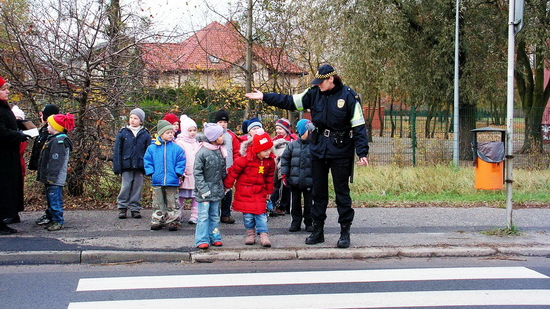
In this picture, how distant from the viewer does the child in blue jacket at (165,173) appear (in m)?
7.72

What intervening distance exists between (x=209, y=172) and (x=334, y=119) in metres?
1.69

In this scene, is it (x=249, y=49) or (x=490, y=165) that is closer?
(x=490, y=165)

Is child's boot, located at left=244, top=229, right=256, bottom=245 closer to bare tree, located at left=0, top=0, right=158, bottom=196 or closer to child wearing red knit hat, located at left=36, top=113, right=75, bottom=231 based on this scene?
child wearing red knit hat, located at left=36, top=113, right=75, bottom=231

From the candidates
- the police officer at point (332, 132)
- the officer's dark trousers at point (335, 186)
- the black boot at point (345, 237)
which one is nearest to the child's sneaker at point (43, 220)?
the police officer at point (332, 132)

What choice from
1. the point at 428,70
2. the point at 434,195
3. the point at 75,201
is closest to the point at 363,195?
the point at 434,195

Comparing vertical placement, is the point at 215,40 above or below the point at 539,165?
above

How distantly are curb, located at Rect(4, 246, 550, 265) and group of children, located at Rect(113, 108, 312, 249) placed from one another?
0.28 m

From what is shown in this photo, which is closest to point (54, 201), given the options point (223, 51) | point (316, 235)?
point (316, 235)

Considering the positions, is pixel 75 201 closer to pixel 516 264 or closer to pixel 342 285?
pixel 342 285

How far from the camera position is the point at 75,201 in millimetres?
9758

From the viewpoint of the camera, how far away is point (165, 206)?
7.88 meters

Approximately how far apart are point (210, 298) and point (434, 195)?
24.7ft

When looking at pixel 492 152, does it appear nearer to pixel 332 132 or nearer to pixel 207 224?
pixel 332 132

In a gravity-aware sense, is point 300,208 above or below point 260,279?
above
